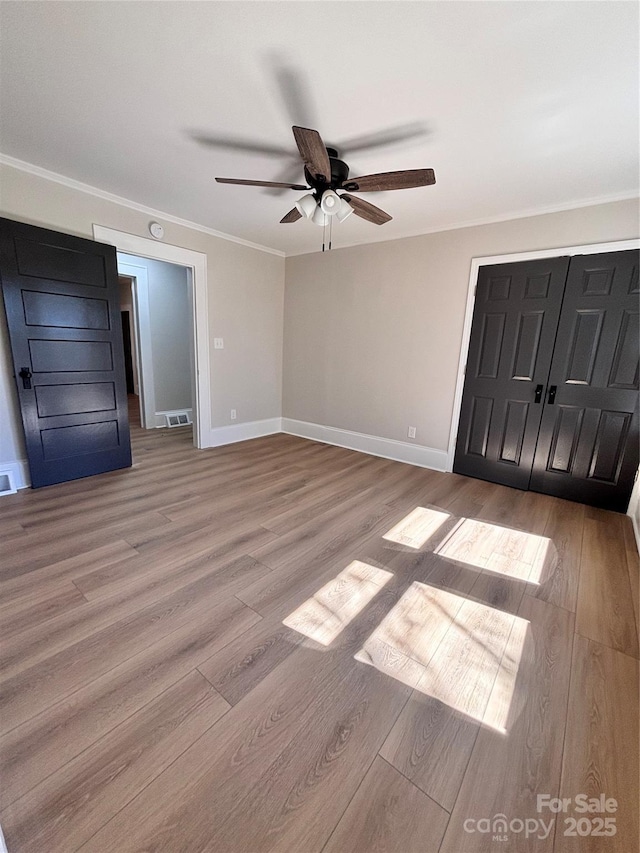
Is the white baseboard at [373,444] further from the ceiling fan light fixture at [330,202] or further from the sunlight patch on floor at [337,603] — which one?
the ceiling fan light fixture at [330,202]

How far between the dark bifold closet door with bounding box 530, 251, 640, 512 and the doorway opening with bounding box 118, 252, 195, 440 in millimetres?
4344

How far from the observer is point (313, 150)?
5.62ft

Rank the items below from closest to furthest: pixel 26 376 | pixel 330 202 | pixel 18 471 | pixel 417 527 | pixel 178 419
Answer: pixel 330 202
pixel 417 527
pixel 26 376
pixel 18 471
pixel 178 419

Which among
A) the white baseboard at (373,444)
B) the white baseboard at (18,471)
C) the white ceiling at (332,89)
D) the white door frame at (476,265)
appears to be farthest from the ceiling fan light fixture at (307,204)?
the white baseboard at (18,471)

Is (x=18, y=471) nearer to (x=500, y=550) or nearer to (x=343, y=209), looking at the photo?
(x=343, y=209)

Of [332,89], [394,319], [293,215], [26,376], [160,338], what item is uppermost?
[332,89]

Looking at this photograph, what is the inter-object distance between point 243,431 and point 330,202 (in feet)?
10.6

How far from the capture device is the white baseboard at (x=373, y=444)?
3896mm

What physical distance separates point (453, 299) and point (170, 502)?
135 inches

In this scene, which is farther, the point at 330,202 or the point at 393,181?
the point at 330,202

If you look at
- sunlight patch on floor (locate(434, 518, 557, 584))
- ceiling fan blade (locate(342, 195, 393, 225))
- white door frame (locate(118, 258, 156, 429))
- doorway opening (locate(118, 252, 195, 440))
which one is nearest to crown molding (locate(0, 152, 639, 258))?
doorway opening (locate(118, 252, 195, 440))

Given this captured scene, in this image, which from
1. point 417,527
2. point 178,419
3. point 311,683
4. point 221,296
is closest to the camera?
point 311,683

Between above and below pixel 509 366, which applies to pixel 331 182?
above

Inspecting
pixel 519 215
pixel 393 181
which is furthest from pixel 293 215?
pixel 519 215
